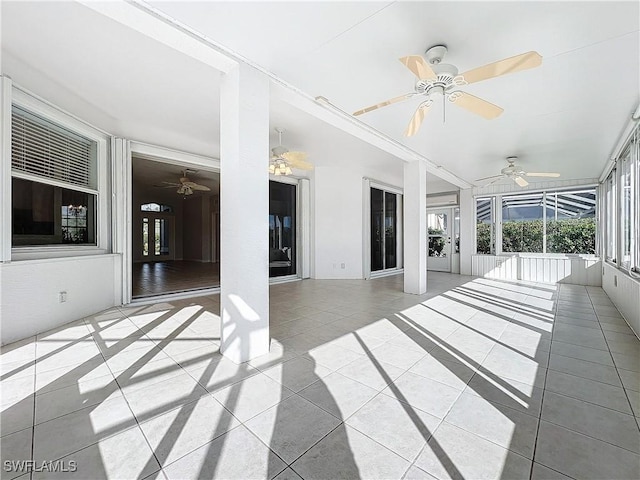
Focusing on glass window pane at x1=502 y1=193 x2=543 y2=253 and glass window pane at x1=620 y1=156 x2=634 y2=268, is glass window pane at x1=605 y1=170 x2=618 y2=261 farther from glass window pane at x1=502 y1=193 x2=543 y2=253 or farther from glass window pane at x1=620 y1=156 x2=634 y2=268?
glass window pane at x1=502 y1=193 x2=543 y2=253

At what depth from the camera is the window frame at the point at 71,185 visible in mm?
3086

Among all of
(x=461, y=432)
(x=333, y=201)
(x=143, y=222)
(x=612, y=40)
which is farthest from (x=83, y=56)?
(x=143, y=222)

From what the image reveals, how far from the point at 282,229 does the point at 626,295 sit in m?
6.34

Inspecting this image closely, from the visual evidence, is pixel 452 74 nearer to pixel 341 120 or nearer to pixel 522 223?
pixel 341 120

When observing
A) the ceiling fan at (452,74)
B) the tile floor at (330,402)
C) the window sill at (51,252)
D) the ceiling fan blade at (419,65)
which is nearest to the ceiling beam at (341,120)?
the ceiling fan at (452,74)

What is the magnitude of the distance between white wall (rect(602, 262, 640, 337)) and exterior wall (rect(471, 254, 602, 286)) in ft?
4.68

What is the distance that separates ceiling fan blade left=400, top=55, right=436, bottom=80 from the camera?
1.96 meters

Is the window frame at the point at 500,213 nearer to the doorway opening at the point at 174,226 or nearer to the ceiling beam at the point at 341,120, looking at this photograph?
the ceiling beam at the point at 341,120

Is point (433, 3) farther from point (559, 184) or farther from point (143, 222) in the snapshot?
point (143, 222)

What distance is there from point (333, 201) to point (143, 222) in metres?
9.78

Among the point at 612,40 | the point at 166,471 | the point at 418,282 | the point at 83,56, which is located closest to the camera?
the point at 166,471

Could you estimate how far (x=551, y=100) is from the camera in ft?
10.6

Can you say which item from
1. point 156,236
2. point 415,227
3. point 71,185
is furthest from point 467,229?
point 156,236

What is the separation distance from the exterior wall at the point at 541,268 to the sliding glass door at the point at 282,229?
5362mm
